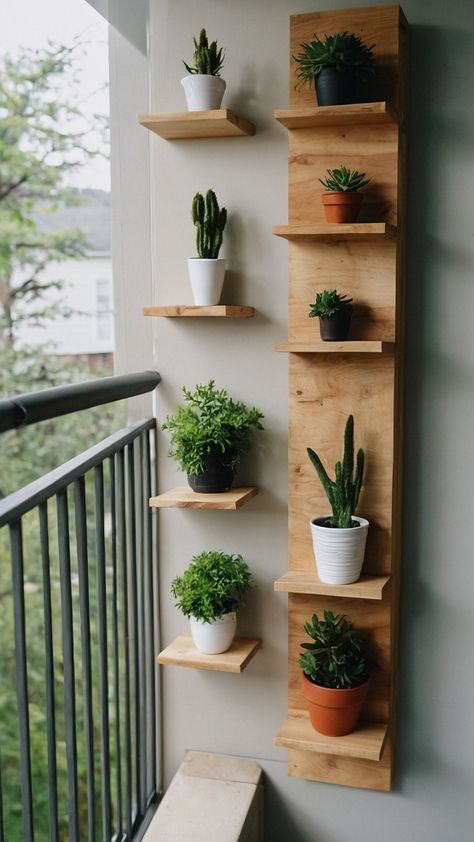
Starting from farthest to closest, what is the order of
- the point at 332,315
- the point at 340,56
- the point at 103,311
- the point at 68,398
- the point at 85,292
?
the point at 103,311 → the point at 85,292 → the point at 332,315 → the point at 340,56 → the point at 68,398

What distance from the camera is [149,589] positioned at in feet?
7.92

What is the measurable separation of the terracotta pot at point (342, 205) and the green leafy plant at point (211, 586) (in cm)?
92

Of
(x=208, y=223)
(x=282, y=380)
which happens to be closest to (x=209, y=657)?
(x=282, y=380)

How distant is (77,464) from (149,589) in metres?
0.70

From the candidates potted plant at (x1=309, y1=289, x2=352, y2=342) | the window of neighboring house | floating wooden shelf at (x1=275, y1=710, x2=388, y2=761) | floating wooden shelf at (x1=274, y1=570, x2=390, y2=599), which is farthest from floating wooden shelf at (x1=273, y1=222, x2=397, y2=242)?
the window of neighboring house

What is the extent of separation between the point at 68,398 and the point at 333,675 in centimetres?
100

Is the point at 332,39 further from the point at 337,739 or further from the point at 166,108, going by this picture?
the point at 337,739

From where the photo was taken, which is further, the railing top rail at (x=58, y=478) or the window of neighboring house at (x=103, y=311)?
the window of neighboring house at (x=103, y=311)

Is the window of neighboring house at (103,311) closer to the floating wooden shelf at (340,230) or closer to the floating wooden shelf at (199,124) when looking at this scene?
the floating wooden shelf at (199,124)

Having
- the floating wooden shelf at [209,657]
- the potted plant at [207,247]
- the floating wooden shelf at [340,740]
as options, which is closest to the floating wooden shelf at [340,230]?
the potted plant at [207,247]

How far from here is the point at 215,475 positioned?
2217 millimetres

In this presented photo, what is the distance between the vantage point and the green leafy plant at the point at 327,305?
6.69 feet

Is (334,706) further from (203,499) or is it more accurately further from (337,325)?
(337,325)

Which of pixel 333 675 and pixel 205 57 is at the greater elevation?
pixel 205 57
